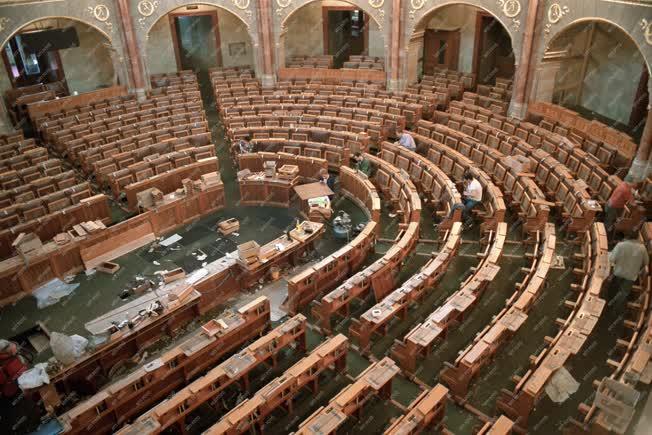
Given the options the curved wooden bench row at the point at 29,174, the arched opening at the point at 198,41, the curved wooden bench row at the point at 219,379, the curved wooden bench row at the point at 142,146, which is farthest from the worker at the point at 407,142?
the arched opening at the point at 198,41

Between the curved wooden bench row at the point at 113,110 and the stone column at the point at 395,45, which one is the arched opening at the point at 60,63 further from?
the stone column at the point at 395,45

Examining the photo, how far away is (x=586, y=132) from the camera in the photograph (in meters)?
15.4

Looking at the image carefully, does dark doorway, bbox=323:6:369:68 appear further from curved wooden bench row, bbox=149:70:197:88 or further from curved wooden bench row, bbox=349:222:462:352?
curved wooden bench row, bbox=349:222:462:352

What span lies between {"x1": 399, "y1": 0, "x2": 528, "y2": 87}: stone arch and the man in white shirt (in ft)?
21.3

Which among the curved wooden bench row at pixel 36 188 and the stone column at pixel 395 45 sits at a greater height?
the stone column at pixel 395 45

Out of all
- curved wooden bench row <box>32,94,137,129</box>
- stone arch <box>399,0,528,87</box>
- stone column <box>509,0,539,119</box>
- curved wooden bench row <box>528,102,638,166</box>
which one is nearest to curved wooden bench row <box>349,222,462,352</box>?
curved wooden bench row <box>528,102,638,166</box>

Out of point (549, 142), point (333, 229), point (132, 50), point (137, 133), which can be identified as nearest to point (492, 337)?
point (333, 229)

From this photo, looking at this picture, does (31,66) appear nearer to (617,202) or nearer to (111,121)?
(111,121)

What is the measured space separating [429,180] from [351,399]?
24.9 feet

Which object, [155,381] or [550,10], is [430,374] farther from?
[550,10]

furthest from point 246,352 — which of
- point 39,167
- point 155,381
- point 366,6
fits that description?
point 366,6

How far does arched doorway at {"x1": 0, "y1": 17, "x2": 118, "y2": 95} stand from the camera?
20656 mm

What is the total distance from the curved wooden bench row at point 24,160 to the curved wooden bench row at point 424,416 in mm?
13110

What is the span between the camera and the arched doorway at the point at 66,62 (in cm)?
2066
